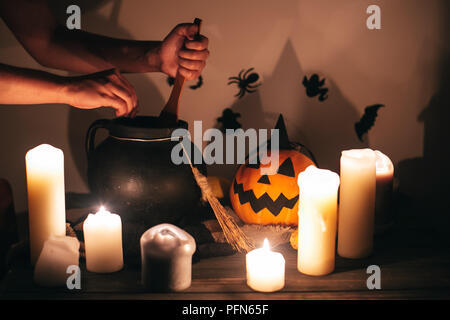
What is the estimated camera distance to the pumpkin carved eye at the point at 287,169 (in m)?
1.24

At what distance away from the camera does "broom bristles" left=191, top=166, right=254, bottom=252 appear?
1130 mm

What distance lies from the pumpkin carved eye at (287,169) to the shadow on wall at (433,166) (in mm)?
520

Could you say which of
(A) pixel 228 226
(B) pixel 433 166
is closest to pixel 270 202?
(A) pixel 228 226

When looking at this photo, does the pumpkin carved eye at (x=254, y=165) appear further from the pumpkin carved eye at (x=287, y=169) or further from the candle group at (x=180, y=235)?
the candle group at (x=180, y=235)

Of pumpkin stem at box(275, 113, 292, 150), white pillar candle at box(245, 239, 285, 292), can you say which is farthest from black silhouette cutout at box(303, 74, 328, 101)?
white pillar candle at box(245, 239, 285, 292)

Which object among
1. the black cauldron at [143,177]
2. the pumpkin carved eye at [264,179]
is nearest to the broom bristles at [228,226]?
the black cauldron at [143,177]

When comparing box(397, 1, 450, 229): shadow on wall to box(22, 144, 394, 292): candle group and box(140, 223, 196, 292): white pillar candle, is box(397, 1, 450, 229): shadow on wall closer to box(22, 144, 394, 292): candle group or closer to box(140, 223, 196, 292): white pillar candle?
box(22, 144, 394, 292): candle group

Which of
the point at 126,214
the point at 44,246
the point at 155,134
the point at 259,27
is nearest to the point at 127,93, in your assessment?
the point at 155,134

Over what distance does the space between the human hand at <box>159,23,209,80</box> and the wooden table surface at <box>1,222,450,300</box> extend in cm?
49

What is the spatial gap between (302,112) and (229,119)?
0.24m

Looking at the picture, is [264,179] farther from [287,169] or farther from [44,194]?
[44,194]

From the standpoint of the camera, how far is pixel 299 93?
1537 mm

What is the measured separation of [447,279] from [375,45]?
0.78 meters

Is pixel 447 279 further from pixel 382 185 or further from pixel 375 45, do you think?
pixel 375 45
